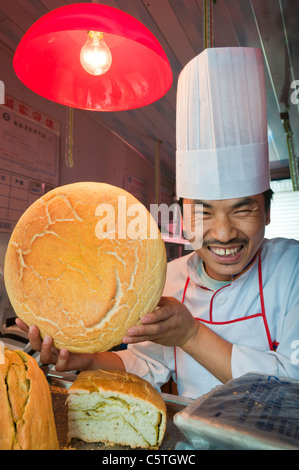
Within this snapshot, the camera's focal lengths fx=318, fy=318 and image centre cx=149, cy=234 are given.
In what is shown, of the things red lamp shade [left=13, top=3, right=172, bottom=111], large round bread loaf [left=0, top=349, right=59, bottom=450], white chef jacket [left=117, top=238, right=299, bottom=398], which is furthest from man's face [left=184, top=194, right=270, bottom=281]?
large round bread loaf [left=0, top=349, right=59, bottom=450]

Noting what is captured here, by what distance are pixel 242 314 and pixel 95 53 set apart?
4.14 feet

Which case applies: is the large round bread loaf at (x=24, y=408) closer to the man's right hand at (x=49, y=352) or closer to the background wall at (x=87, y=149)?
the man's right hand at (x=49, y=352)

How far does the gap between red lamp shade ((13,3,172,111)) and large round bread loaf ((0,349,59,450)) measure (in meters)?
1.07

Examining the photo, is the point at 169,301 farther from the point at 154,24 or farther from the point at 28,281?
the point at 154,24

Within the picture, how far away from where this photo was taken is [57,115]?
2.69 metres

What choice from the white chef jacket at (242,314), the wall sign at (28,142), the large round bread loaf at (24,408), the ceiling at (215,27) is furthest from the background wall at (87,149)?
the large round bread loaf at (24,408)

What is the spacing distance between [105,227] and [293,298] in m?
0.98

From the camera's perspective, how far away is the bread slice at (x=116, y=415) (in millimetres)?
856

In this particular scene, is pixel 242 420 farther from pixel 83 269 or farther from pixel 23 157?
pixel 23 157

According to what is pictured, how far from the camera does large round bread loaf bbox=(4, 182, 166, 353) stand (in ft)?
2.62

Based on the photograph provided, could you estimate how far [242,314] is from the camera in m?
1.47

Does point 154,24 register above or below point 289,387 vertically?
above

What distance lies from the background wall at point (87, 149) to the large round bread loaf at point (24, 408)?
5.25 feet
